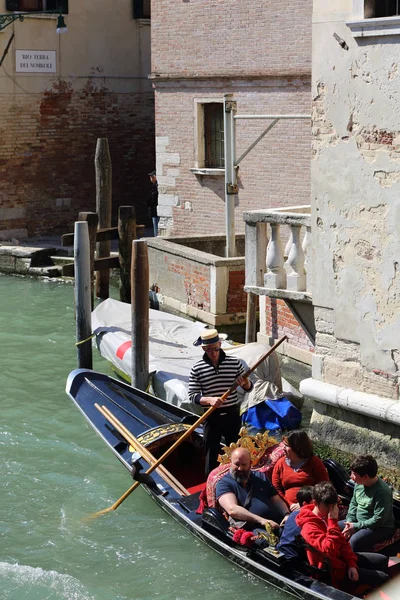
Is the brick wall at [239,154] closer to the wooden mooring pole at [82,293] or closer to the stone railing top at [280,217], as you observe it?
the wooden mooring pole at [82,293]

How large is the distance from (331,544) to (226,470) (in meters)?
0.87

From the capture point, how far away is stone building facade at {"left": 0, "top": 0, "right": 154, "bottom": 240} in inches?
593

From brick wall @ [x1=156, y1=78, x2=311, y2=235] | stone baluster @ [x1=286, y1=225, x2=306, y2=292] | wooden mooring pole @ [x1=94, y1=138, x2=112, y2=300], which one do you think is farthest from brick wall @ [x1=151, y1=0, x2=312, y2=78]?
stone baluster @ [x1=286, y1=225, x2=306, y2=292]

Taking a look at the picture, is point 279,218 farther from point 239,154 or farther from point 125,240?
point 239,154

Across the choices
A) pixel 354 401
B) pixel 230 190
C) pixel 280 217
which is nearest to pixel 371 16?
pixel 280 217

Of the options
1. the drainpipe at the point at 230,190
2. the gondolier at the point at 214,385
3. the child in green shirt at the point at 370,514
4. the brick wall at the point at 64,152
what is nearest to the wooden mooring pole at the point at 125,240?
the drainpipe at the point at 230,190

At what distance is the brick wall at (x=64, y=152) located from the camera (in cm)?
→ 1516

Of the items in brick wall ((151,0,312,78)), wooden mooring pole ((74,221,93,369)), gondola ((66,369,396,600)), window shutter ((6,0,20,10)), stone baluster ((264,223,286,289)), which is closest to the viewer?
gondola ((66,369,396,600))

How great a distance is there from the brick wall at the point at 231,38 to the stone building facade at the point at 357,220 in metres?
5.62

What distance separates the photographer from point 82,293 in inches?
353

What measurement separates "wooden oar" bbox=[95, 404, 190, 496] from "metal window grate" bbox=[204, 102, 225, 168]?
20.8 feet

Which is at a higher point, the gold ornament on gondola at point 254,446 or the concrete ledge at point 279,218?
the concrete ledge at point 279,218

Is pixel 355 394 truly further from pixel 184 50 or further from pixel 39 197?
pixel 39 197

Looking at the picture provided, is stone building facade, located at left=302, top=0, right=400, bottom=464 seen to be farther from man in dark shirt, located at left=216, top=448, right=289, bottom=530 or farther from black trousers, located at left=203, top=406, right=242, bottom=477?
man in dark shirt, located at left=216, top=448, right=289, bottom=530
